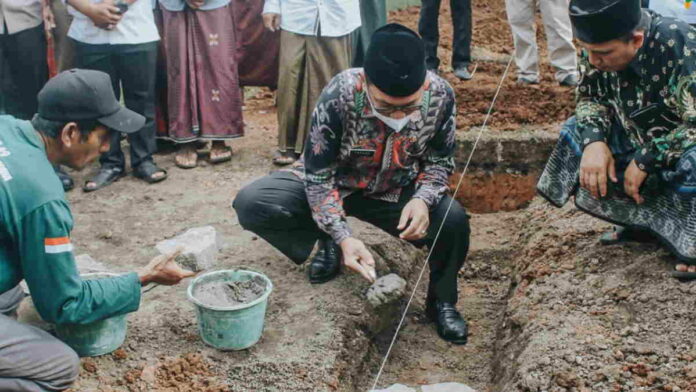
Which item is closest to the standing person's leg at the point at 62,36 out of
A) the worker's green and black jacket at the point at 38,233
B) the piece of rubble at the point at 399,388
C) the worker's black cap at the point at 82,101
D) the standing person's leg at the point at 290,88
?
the standing person's leg at the point at 290,88

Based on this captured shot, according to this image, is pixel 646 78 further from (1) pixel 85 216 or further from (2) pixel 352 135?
(1) pixel 85 216

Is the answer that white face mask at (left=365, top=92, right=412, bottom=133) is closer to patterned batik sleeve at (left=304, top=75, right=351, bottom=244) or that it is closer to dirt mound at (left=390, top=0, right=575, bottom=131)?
patterned batik sleeve at (left=304, top=75, right=351, bottom=244)

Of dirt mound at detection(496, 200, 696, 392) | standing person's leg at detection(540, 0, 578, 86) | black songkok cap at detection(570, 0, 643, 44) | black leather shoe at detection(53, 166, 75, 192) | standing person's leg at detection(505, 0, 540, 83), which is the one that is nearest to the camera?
dirt mound at detection(496, 200, 696, 392)

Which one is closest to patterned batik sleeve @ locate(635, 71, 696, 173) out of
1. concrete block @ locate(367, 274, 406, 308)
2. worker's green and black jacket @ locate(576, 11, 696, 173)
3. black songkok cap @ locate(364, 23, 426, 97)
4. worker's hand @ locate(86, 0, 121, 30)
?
worker's green and black jacket @ locate(576, 11, 696, 173)

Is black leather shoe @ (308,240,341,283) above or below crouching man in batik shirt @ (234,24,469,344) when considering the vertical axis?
below

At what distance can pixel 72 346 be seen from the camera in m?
3.48

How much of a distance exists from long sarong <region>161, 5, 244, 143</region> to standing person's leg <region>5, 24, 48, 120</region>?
2.80ft

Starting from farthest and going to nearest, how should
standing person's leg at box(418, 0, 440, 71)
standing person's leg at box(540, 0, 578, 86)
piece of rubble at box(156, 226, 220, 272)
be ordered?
standing person's leg at box(418, 0, 440, 71), standing person's leg at box(540, 0, 578, 86), piece of rubble at box(156, 226, 220, 272)

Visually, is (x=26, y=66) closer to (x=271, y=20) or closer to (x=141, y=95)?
(x=141, y=95)

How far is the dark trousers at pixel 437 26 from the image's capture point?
660 centimetres

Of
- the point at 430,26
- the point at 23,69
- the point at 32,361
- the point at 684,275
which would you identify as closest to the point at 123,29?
the point at 23,69

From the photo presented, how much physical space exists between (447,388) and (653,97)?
1.67 metres

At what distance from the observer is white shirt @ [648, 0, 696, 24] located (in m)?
4.81

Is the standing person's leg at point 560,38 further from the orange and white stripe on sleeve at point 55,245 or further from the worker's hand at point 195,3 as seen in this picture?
the orange and white stripe on sleeve at point 55,245
